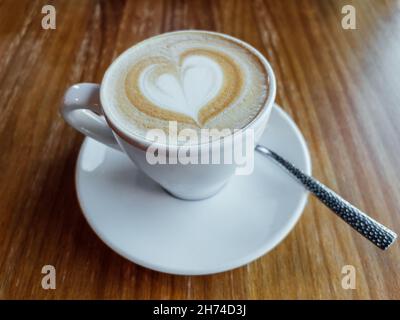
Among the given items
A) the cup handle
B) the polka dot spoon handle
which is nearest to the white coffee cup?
the cup handle

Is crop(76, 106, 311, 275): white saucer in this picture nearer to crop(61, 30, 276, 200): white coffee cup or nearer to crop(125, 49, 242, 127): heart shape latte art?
crop(61, 30, 276, 200): white coffee cup

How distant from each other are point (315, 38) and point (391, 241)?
51 cm

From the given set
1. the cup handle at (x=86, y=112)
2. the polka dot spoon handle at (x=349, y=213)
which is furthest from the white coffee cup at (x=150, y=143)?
the polka dot spoon handle at (x=349, y=213)

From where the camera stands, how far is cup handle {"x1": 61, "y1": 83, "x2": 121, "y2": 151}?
551 mm

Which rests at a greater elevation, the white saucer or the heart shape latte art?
the heart shape latte art

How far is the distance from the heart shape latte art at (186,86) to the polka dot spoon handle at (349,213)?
16 cm

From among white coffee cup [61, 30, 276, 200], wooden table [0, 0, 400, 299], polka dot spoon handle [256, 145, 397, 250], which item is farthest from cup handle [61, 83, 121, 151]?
polka dot spoon handle [256, 145, 397, 250]

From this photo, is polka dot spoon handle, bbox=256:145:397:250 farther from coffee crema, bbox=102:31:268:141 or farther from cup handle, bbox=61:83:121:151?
cup handle, bbox=61:83:121:151

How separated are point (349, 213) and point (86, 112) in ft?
1.31

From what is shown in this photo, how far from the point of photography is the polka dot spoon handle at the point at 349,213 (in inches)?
20.2

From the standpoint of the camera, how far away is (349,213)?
0.53 m

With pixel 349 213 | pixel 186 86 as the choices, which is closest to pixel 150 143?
pixel 186 86

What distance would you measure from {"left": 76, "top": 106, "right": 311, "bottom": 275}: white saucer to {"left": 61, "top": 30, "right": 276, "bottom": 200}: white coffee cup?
4 centimetres

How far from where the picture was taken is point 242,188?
1.99ft
